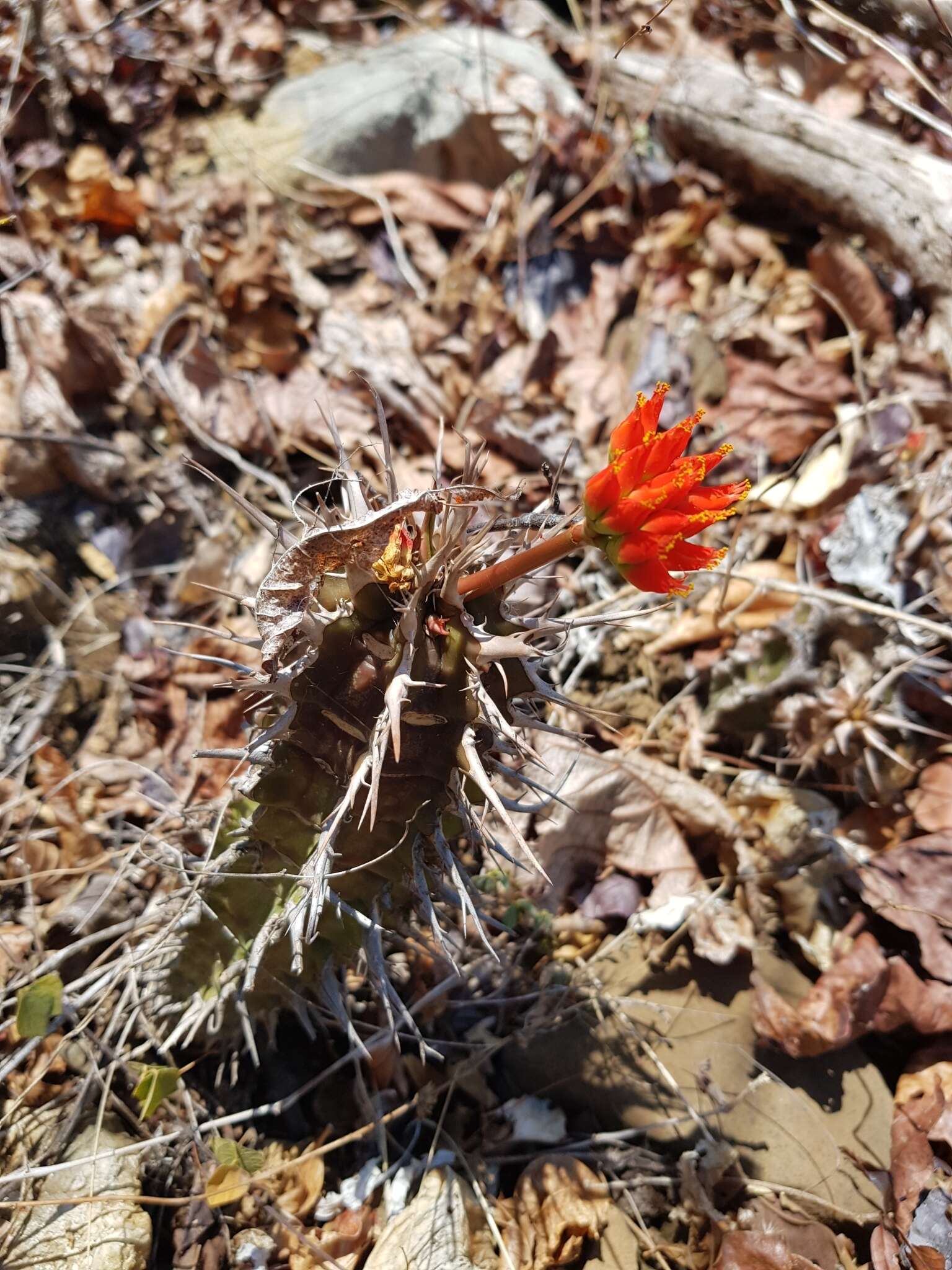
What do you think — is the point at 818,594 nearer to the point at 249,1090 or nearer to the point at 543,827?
the point at 543,827

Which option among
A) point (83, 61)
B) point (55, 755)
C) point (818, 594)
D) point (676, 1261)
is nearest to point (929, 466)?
point (818, 594)

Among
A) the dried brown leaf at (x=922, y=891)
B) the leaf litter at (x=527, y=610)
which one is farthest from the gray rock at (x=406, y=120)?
the dried brown leaf at (x=922, y=891)

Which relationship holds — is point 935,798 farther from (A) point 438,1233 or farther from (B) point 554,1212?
(A) point 438,1233

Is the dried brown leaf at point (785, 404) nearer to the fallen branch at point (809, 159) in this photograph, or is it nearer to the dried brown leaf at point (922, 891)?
the fallen branch at point (809, 159)

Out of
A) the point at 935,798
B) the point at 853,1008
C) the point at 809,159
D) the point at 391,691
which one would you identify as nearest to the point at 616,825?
the point at 853,1008

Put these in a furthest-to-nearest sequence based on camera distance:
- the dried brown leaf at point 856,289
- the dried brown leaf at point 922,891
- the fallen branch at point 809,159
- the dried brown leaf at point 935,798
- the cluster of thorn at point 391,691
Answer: the dried brown leaf at point 856,289 < the fallen branch at point 809,159 < the dried brown leaf at point 935,798 < the dried brown leaf at point 922,891 < the cluster of thorn at point 391,691
